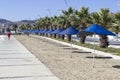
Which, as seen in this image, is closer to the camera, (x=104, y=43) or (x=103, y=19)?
(x=103, y=19)

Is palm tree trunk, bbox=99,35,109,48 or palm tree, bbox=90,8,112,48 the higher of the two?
palm tree, bbox=90,8,112,48

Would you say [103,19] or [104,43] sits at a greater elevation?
[103,19]

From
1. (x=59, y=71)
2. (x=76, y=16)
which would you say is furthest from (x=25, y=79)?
(x=76, y=16)

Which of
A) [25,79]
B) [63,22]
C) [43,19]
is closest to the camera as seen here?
[25,79]

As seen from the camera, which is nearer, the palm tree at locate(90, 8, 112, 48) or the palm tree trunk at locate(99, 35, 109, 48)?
the palm tree at locate(90, 8, 112, 48)

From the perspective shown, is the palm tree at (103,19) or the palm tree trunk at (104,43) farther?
the palm tree trunk at (104,43)

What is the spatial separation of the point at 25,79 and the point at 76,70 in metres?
3.99

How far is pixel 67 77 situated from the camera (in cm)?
1564

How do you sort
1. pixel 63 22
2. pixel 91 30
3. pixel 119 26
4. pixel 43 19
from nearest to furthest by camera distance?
pixel 91 30 < pixel 119 26 < pixel 63 22 < pixel 43 19

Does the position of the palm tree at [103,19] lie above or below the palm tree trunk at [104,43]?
above

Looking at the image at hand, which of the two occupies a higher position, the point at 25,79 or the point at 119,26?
the point at 119,26

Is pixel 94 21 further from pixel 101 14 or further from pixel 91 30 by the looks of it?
pixel 91 30

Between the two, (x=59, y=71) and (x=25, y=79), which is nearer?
(x=25, y=79)

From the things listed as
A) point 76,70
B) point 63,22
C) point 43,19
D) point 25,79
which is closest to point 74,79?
point 25,79
